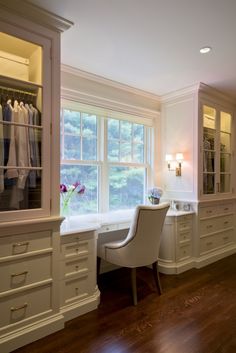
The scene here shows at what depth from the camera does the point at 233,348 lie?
71.7 inches

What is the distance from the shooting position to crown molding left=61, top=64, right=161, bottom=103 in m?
2.86

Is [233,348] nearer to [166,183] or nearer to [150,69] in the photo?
[166,183]

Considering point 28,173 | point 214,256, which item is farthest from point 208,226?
point 28,173

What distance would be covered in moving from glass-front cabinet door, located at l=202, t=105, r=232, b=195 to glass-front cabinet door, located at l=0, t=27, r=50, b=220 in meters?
2.44

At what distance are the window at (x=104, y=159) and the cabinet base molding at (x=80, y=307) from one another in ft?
3.55

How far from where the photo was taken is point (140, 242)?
7.96 ft

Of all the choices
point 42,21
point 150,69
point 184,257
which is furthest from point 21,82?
point 184,257

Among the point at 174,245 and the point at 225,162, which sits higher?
the point at 225,162

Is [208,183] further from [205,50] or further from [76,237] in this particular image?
[76,237]

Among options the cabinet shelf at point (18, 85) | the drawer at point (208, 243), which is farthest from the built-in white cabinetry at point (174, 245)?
the cabinet shelf at point (18, 85)

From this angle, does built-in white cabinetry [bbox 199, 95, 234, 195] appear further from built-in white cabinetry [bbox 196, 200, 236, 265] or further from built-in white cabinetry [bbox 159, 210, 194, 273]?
built-in white cabinetry [bbox 159, 210, 194, 273]

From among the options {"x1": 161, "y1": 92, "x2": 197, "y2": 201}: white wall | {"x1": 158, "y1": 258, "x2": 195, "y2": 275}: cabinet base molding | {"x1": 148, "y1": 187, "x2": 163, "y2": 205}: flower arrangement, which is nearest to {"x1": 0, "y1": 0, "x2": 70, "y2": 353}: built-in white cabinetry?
{"x1": 158, "y1": 258, "x2": 195, "y2": 275}: cabinet base molding

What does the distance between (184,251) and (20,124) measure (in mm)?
2636

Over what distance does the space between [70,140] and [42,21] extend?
1.36m
